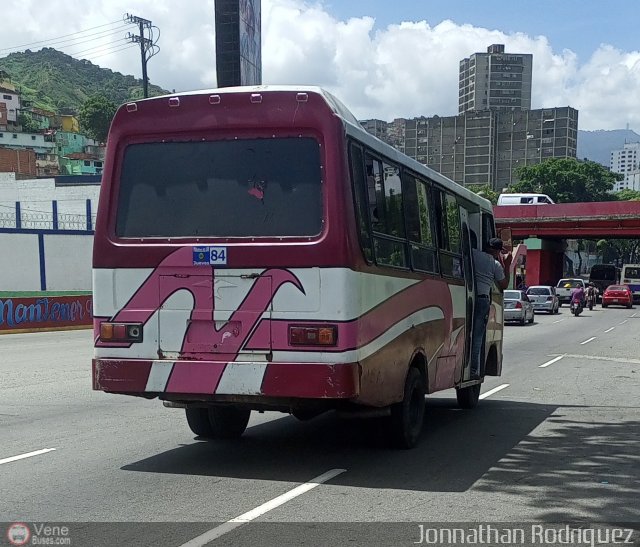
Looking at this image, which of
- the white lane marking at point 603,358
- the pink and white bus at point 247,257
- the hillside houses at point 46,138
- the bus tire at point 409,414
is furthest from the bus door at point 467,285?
the hillside houses at point 46,138

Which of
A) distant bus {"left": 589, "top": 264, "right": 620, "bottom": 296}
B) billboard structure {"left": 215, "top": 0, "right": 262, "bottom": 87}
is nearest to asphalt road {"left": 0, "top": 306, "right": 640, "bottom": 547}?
billboard structure {"left": 215, "top": 0, "right": 262, "bottom": 87}

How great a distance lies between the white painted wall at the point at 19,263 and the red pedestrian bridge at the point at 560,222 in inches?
1342

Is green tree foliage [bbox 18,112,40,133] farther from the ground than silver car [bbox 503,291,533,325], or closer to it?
farther from the ground

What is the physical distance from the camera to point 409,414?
8.23 metres

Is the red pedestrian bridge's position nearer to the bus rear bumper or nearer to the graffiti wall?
the graffiti wall

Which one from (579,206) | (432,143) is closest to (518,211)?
(579,206)

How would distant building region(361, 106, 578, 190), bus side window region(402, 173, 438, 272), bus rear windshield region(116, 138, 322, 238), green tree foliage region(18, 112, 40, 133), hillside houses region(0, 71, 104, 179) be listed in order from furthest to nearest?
distant building region(361, 106, 578, 190) → green tree foliage region(18, 112, 40, 133) → hillside houses region(0, 71, 104, 179) → bus side window region(402, 173, 438, 272) → bus rear windshield region(116, 138, 322, 238)

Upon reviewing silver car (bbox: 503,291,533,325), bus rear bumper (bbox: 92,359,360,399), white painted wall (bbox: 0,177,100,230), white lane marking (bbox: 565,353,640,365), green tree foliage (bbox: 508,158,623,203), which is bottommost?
silver car (bbox: 503,291,533,325)

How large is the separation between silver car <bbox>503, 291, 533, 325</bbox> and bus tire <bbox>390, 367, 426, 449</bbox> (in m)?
25.4

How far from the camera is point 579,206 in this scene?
59.7 m

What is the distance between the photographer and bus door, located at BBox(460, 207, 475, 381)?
10.5 m

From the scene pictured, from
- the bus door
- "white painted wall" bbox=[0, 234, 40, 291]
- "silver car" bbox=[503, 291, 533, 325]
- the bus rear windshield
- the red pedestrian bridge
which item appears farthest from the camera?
the red pedestrian bridge

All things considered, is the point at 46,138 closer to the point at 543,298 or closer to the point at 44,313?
the point at 543,298

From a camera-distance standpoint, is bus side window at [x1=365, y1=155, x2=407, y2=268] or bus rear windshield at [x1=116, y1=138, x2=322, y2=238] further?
bus side window at [x1=365, y1=155, x2=407, y2=268]
